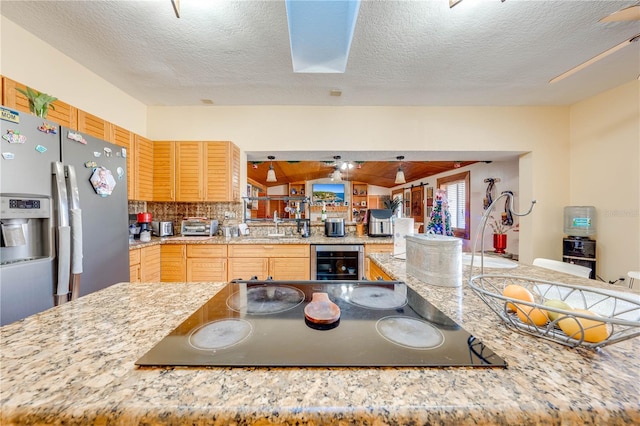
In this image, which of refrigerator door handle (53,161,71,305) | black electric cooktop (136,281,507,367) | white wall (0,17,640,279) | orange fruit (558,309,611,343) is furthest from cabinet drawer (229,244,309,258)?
orange fruit (558,309,611,343)

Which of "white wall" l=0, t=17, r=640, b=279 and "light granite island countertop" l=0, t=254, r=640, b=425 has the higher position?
"white wall" l=0, t=17, r=640, b=279

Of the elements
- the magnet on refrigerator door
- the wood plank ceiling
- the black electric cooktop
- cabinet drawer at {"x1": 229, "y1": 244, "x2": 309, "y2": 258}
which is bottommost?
cabinet drawer at {"x1": 229, "y1": 244, "x2": 309, "y2": 258}

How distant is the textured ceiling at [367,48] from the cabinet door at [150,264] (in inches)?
73.6

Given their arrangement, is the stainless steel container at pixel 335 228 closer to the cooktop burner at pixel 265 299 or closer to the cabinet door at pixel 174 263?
the cabinet door at pixel 174 263

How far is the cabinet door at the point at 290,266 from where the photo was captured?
2.76 meters

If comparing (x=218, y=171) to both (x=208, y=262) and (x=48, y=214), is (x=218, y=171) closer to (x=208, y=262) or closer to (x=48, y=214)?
(x=208, y=262)

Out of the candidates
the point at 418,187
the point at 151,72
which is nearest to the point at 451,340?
the point at 151,72

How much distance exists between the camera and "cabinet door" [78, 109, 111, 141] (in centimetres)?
214

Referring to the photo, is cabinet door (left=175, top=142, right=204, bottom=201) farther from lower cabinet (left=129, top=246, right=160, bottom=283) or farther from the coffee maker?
lower cabinet (left=129, top=246, right=160, bottom=283)

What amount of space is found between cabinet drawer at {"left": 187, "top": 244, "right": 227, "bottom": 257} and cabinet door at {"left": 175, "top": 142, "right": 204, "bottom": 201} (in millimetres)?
619

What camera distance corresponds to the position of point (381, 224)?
120 inches

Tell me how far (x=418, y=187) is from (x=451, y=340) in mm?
6961

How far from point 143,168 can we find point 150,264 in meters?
1.17

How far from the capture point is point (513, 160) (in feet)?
12.5
